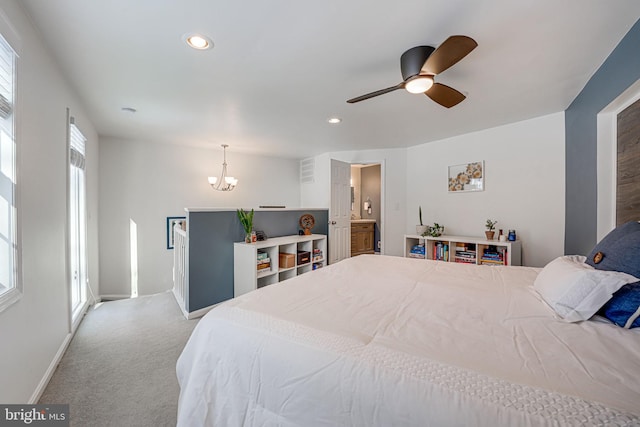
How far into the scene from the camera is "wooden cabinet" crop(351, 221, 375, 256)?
5.83m

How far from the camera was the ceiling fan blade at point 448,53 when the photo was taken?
56.2 inches

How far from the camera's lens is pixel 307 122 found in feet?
11.2

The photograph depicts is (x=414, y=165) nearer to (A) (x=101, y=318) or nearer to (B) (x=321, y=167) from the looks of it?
(B) (x=321, y=167)

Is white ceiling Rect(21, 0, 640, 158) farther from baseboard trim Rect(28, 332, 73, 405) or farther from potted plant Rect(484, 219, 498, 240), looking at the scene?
baseboard trim Rect(28, 332, 73, 405)

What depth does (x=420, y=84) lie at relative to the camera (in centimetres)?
181

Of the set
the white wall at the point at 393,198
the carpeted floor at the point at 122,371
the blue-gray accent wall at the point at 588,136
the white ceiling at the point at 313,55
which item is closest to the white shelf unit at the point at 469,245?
the white wall at the point at 393,198

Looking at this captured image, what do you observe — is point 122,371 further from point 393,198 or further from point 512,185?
point 512,185

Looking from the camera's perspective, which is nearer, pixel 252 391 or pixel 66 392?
pixel 252 391

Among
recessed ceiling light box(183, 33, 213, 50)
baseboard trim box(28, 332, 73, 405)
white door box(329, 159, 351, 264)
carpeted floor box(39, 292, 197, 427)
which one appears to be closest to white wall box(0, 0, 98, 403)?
baseboard trim box(28, 332, 73, 405)

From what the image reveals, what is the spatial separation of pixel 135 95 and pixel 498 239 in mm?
4561

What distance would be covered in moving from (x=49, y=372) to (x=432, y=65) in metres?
3.36

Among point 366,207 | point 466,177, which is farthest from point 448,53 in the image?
point 366,207

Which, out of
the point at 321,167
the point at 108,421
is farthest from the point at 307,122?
the point at 108,421

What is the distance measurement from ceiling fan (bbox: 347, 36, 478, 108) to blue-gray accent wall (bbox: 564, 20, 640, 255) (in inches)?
38.9
